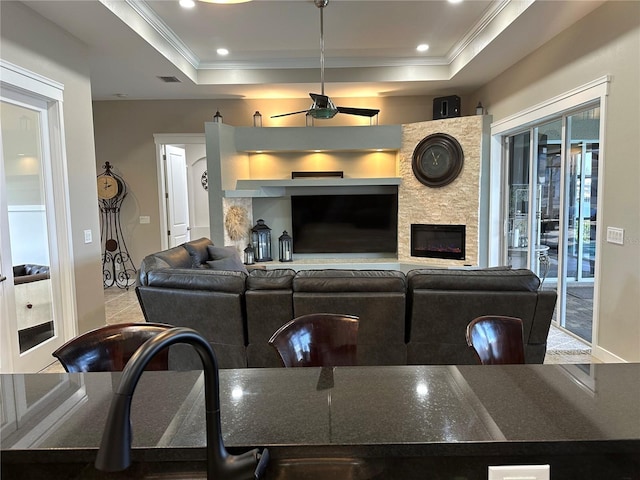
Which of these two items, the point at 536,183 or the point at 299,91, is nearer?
the point at 536,183

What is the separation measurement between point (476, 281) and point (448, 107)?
4082mm

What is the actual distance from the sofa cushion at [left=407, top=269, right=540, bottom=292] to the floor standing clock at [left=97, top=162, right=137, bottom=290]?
528 cm

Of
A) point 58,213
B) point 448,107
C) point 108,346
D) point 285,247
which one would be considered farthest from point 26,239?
point 448,107

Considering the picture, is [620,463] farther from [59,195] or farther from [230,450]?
[59,195]

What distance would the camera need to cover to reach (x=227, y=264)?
4414 millimetres

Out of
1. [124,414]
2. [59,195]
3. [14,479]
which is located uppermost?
[59,195]

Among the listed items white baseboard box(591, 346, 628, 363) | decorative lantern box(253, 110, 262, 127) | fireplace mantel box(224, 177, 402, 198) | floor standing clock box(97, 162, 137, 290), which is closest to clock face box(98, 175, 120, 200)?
floor standing clock box(97, 162, 137, 290)

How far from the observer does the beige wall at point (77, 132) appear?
331 cm

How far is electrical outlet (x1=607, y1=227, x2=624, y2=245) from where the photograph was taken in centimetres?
325

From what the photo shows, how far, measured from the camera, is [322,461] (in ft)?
2.80

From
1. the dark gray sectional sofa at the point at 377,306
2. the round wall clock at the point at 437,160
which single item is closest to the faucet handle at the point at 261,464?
the dark gray sectional sofa at the point at 377,306

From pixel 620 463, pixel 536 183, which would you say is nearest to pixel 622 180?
pixel 536 183

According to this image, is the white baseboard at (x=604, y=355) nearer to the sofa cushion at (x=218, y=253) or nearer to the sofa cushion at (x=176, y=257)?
the sofa cushion at (x=218, y=253)

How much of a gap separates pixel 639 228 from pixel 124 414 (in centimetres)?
367
